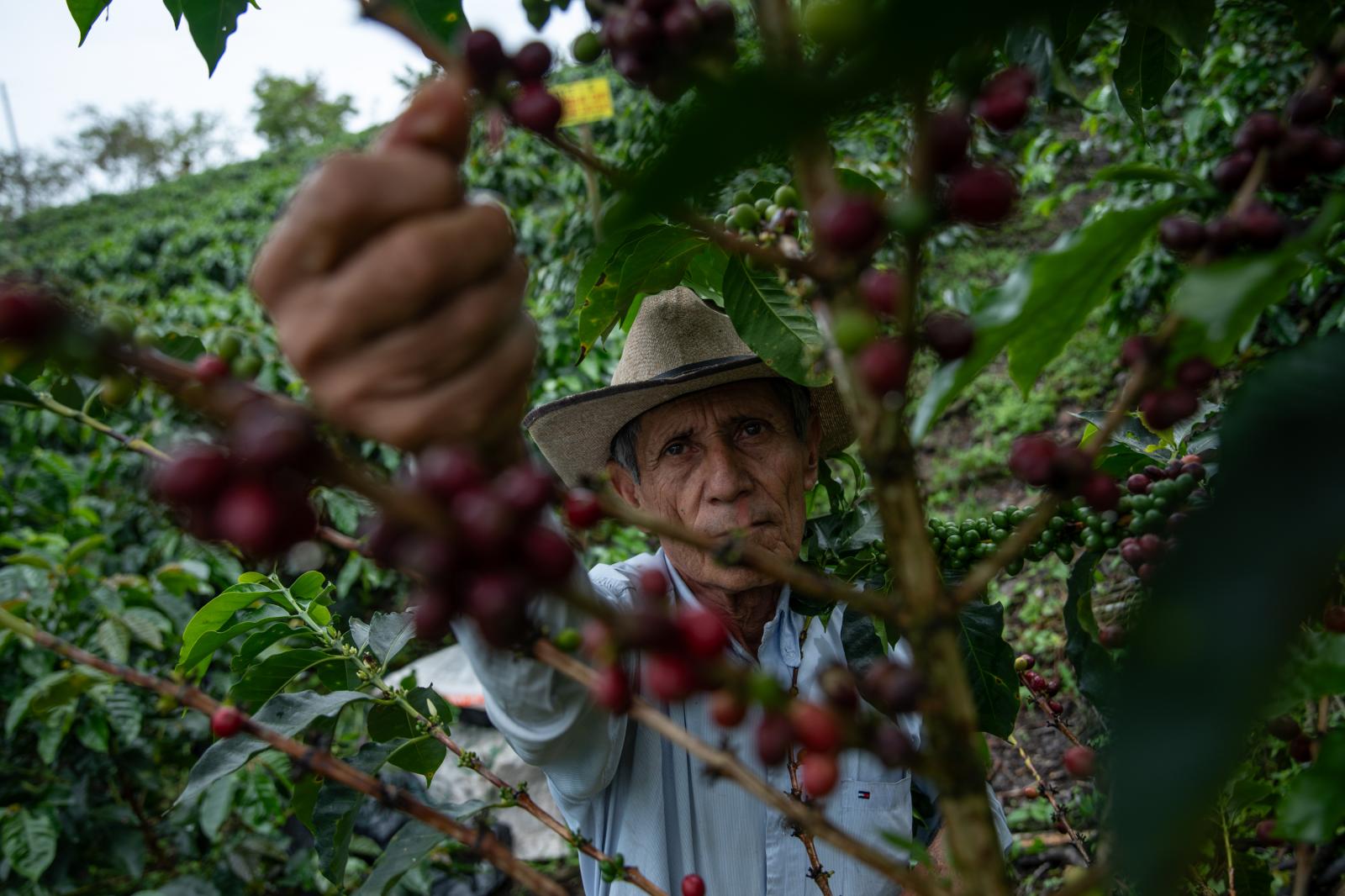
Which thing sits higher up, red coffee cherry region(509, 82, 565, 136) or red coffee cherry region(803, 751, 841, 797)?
red coffee cherry region(509, 82, 565, 136)

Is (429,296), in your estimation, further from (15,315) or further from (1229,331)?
(1229,331)

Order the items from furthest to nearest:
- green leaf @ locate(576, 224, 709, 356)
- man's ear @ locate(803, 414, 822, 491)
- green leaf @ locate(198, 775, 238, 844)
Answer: green leaf @ locate(198, 775, 238, 844) < man's ear @ locate(803, 414, 822, 491) < green leaf @ locate(576, 224, 709, 356)

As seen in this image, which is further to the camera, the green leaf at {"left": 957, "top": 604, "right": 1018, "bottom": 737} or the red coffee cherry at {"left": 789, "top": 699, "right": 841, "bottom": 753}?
the green leaf at {"left": 957, "top": 604, "right": 1018, "bottom": 737}

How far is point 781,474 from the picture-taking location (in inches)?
65.7

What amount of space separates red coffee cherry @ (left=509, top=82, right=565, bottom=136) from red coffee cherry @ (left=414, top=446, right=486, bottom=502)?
10.1 inches

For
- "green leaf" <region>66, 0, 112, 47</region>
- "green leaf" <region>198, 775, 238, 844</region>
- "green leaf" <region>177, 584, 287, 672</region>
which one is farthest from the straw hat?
"green leaf" <region>198, 775, 238, 844</region>

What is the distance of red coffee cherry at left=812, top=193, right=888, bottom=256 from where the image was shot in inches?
19.0

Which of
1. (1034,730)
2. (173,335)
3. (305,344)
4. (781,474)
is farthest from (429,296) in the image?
(1034,730)

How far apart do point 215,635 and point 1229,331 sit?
1252 mm

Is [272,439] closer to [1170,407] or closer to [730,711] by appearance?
[730,711]

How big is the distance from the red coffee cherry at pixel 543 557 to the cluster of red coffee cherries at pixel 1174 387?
14.5 inches

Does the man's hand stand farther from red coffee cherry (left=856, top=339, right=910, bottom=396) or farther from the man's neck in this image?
the man's neck

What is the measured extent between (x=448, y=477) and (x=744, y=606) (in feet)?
4.53

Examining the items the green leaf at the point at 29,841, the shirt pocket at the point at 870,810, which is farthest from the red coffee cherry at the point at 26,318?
the green leaf at the point at 29,841
